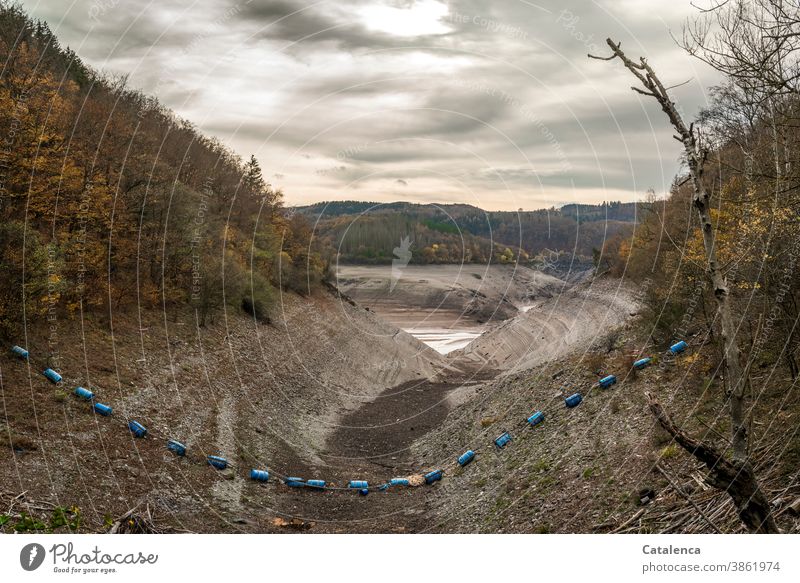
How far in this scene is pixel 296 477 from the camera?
26359 millimetres

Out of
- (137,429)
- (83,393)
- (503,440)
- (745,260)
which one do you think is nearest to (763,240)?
(745,260)

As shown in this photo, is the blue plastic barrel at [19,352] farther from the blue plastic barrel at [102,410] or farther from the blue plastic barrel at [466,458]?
the blue plastic barrel at [466,458]

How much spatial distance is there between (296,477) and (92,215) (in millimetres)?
21336

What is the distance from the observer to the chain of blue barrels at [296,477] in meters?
23.5

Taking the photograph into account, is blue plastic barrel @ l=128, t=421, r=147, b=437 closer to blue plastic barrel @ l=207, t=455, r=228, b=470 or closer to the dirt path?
blue plastic barrel @ l=207, t=455, r=228, b=470

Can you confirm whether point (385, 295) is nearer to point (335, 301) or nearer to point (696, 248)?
point (335, 301)

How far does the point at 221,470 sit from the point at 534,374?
2202 centimetres

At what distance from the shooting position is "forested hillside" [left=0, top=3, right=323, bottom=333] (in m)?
26.4

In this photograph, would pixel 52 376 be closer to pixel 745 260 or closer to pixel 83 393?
pixel 83 393

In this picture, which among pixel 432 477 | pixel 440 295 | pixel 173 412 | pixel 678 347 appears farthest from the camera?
pixel 440 295


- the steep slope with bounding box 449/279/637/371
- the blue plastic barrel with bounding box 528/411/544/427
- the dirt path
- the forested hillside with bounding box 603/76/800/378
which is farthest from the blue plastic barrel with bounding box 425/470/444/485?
the steep slope with bounding box 449/279/637/371

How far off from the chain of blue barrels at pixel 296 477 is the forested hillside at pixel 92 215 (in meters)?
4.07

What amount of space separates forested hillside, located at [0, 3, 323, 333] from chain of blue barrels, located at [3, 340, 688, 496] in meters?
4.07

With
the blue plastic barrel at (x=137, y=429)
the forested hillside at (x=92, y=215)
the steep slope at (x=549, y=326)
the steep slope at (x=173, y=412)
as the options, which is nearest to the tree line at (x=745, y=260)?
the steep slope at (x=173, y=412)
